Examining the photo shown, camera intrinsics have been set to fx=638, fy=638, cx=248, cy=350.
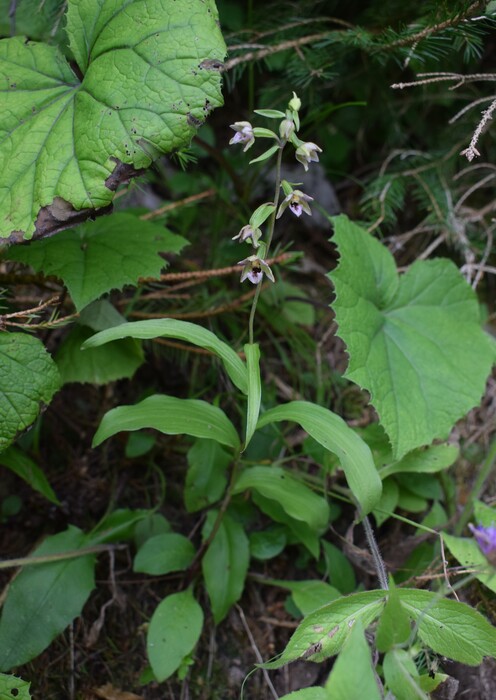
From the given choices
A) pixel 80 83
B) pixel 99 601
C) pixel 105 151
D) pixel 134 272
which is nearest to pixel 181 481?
pixel 99 601

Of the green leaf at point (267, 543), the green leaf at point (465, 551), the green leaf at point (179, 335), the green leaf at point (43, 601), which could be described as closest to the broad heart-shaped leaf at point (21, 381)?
the green leaf at point (179, 335)

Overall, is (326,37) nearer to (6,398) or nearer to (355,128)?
(355,128)

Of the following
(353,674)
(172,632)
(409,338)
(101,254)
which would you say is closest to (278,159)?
(101,254)

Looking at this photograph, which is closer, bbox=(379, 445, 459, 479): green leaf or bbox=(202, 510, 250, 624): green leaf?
bbox=(202, 510, 250, 624): green leaf

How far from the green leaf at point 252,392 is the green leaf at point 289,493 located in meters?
0.37

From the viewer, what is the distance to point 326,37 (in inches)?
90.7

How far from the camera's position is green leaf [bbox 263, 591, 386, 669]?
4.95ft

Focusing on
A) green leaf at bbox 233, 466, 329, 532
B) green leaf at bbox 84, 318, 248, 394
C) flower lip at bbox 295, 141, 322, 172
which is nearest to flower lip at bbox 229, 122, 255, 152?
flower lip at bbox 295, 141, 322, 172

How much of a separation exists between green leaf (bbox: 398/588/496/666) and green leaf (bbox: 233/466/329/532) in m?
0.43

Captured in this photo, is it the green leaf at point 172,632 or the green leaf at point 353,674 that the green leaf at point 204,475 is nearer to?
the green leaf at point 172,632

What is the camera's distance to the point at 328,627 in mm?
1527

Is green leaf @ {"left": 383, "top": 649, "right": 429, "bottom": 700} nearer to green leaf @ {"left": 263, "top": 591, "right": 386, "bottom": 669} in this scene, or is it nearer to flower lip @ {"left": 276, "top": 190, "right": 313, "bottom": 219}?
green leaf @ {"left": 263, "top": 591, "right": 386, "bottom": 669}

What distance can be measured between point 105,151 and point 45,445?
1.17m

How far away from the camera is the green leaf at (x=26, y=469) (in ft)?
6.61
